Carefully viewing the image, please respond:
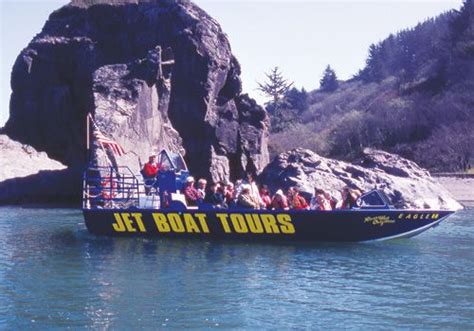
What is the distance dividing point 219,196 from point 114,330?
11.0 m

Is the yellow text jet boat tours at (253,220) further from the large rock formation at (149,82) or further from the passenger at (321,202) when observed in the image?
the large rock formation at (149,82)

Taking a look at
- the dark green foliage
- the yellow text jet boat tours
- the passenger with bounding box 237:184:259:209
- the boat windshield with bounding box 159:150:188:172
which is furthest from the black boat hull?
the dark green foliage

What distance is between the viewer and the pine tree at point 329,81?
14362cm

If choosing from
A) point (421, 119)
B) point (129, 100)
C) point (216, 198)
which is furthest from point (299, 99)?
point (216, 198)

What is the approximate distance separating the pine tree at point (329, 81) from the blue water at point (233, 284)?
12268cm

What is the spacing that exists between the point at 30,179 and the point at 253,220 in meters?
28.1

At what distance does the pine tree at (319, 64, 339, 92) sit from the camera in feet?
471

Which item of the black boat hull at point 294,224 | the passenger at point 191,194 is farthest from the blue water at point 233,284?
the passenger at point 191,194

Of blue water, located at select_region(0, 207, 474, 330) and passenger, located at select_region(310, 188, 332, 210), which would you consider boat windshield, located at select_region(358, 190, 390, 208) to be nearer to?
passenger, located at select_region(310, 188, 332, 210)

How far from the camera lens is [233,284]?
1515 centimetres

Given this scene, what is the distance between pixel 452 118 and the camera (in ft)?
216

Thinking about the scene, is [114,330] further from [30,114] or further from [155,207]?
[30,114]

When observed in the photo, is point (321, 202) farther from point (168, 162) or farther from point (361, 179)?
point (361, 179)

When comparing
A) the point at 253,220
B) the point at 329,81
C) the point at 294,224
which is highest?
the point at 329,81
